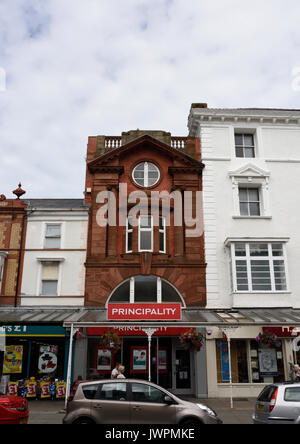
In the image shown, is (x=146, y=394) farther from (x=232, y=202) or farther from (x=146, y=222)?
(x=232, y=202)

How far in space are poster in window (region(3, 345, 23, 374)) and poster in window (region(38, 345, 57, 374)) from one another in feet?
3.31

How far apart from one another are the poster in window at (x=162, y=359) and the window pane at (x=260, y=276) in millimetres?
5919

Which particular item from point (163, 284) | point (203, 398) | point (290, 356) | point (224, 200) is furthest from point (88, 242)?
point (290, 356)

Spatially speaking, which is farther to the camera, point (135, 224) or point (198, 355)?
point (135, 224)

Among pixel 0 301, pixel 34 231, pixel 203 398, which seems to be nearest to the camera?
pixel 203 398

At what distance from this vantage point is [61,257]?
22.0 m

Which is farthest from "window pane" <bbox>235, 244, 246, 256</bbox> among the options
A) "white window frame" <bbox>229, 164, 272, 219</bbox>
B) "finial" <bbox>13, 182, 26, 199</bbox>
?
"finial" <bbox>13, 182, 26, 199</bbox>

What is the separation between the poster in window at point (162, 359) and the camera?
67.1 ft

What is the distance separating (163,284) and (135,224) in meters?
3.75

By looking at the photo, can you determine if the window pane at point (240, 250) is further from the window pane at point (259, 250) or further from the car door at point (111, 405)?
the car door at point (111, 405)

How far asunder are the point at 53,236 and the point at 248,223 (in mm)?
11327

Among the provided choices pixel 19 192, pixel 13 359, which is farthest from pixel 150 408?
pixel 19 192

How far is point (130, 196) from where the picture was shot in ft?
75.9

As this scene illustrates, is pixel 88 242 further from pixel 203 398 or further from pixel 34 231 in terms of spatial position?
pixel 203 398
